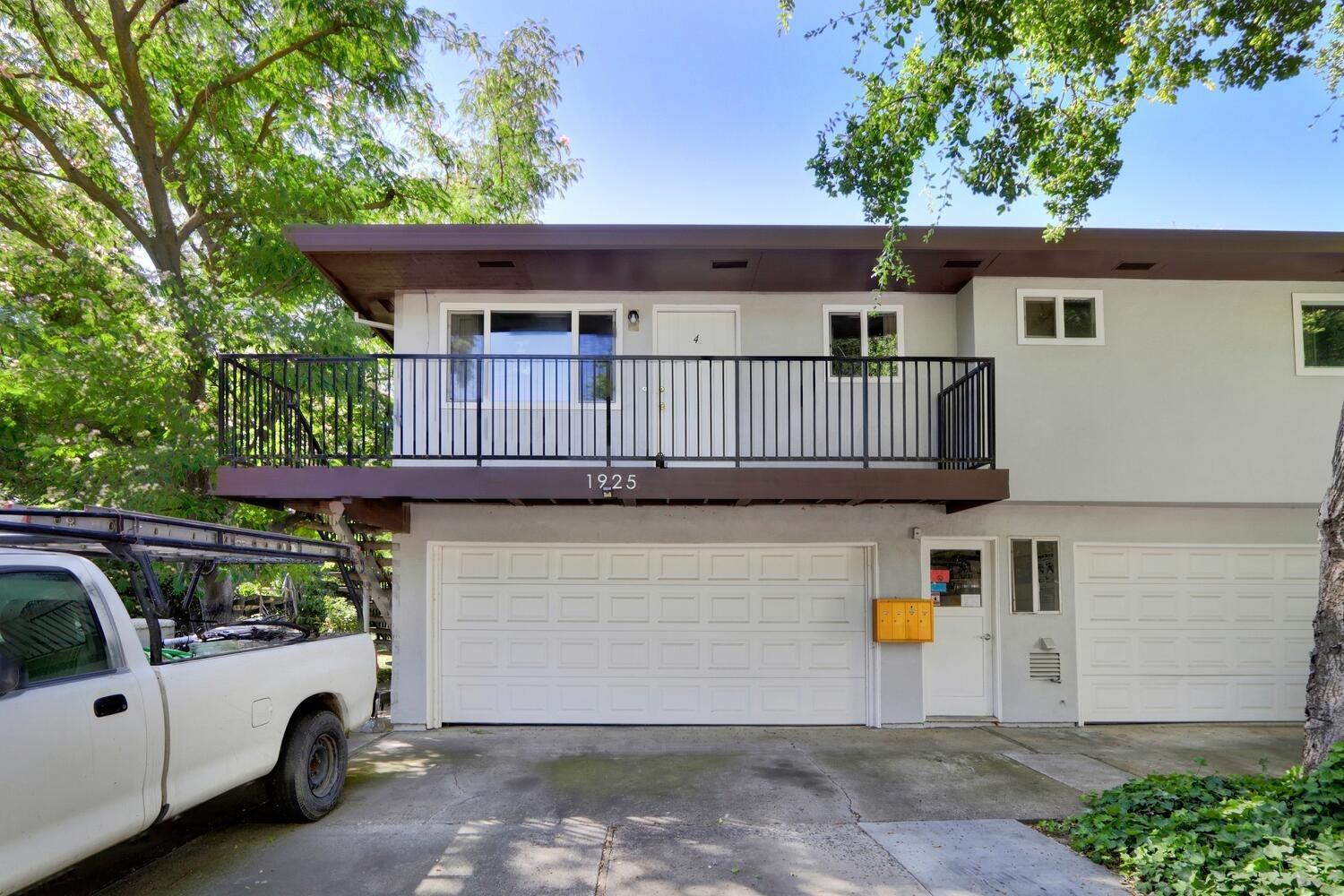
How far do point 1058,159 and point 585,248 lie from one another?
4.56 m

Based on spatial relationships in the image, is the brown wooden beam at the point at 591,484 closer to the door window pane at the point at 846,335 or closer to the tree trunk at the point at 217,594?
the door window pane at the point at 846,335

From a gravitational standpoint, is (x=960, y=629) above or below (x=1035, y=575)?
below

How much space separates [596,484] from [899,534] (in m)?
3.54

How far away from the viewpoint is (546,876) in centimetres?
401

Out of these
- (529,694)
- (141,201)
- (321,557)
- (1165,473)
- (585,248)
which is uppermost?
(141,201)

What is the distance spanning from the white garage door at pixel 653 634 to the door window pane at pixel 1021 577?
172cm

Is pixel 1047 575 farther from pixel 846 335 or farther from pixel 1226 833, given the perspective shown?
pixel 1226 833

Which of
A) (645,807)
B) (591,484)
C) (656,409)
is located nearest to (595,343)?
(656,409)

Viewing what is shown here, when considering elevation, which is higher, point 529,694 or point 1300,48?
point 1300,48

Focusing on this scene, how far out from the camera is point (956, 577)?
7.75 metres

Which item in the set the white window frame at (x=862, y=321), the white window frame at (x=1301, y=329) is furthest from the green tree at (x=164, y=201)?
the white window frame at (x=1301, y=329)

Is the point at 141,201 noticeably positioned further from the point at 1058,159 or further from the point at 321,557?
the point at 1058,159

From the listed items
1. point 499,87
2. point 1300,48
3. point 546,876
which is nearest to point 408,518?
point 546,876

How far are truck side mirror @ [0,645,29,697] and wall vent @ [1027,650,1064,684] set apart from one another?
836cm
